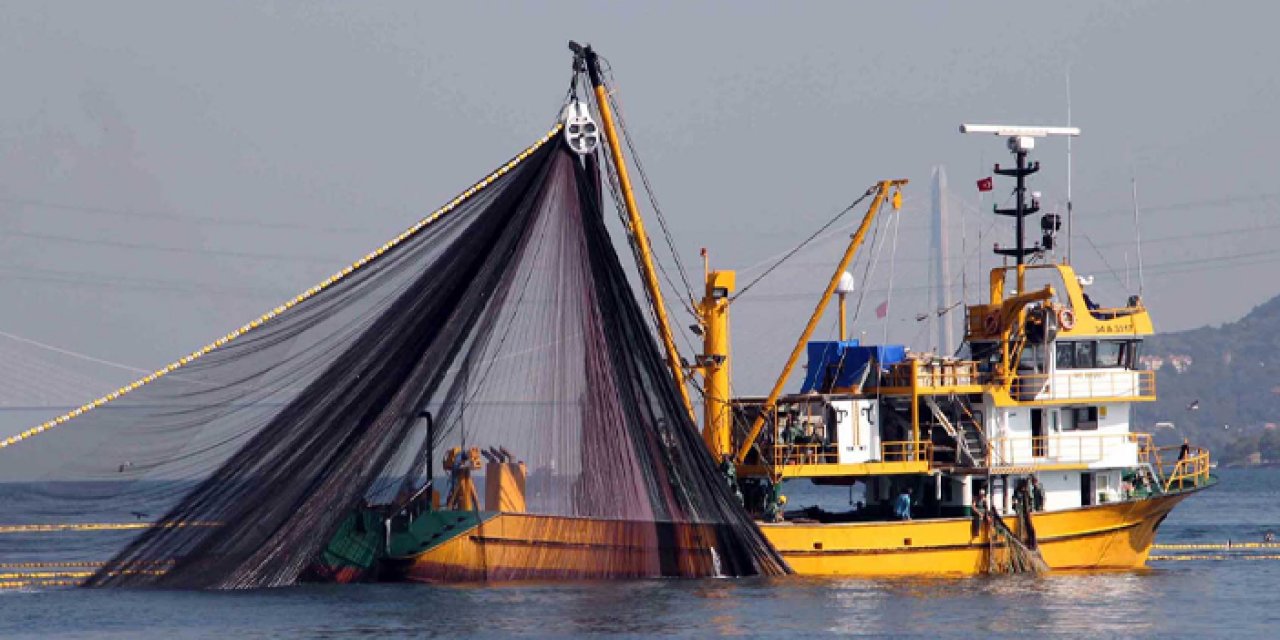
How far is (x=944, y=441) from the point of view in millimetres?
41125

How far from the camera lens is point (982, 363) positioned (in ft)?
134

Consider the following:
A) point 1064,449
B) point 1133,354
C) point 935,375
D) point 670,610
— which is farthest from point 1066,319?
point 670,610

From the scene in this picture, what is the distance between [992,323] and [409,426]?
46.2 feet

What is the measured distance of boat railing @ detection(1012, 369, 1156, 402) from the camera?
4059 cm

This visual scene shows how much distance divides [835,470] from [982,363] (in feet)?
14.2

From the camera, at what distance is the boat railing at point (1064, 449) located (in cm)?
4050

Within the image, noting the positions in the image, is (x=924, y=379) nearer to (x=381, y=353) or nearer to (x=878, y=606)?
(x=878, y=606)

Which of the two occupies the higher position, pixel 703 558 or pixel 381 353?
pixel 381 353

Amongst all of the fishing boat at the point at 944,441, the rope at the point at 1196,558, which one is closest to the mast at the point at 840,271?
the fishing boat at the point at 944,441

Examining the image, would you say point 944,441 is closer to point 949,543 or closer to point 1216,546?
point 949,543

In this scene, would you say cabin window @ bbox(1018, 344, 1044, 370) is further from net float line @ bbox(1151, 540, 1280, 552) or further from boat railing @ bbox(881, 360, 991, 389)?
net float line @ bbox(1151, 540, 1280, 552)

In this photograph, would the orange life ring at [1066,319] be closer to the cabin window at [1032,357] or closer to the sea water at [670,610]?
the cabin window at [1032,357]

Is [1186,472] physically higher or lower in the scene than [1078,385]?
lower

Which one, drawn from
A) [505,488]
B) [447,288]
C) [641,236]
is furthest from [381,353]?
[641,236]
